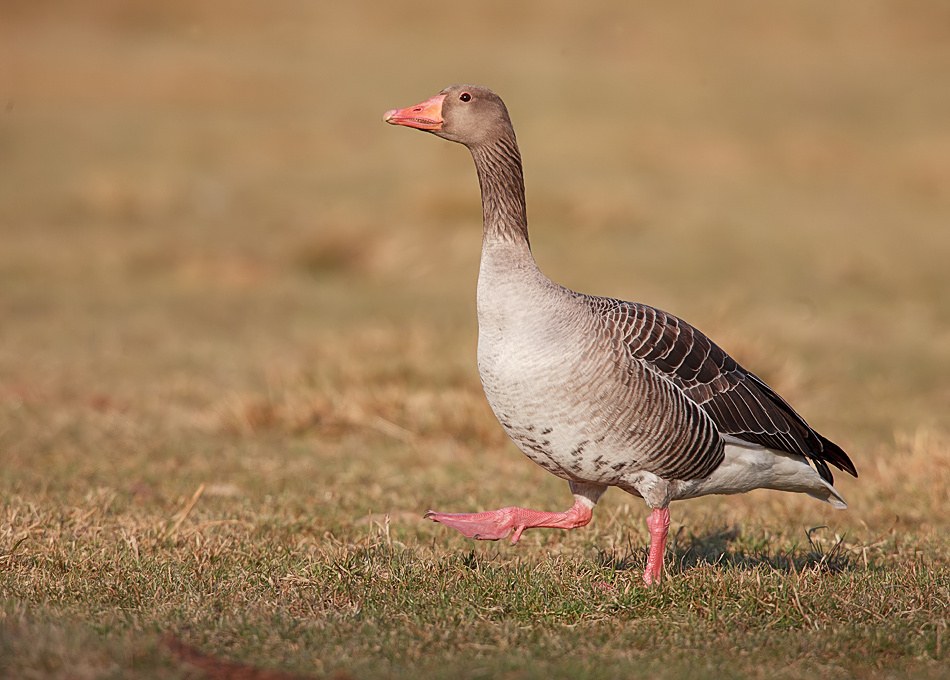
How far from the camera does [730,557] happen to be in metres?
5.53

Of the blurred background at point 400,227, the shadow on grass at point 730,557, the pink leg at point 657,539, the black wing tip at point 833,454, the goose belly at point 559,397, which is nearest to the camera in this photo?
the goose belly at point 559,397

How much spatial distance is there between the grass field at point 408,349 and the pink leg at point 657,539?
98 mm

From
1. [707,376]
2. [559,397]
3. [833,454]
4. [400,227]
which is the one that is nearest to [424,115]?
[559,397]

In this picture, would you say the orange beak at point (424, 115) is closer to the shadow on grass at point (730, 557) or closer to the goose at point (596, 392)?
the goose at point (596, 392)

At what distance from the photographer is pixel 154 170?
59.2ft

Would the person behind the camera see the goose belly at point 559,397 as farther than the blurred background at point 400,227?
No

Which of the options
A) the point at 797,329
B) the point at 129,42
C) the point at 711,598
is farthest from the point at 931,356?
the point at 129,42

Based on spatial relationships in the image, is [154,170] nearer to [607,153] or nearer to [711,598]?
[607,153]

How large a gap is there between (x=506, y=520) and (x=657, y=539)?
730 millimetres

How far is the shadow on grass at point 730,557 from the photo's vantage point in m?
5.17

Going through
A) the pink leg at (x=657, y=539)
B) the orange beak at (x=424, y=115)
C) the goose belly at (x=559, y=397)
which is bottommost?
the pink leg at (x=657, y=539)

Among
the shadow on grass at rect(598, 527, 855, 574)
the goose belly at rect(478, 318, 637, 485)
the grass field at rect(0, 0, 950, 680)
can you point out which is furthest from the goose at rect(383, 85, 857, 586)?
the grass field at rect(0, 0, 950, 680)

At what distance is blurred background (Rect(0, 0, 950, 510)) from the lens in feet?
30.8

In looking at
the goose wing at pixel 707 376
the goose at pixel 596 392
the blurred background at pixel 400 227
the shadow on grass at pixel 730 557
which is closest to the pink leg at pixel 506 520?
the goose at pixel 596 392
